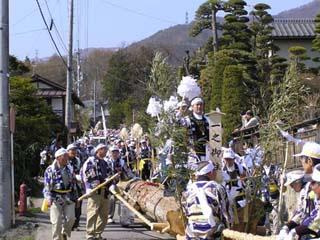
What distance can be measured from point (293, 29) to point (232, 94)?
65.0ft

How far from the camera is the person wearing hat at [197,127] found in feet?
32.2

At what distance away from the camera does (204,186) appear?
7121mm

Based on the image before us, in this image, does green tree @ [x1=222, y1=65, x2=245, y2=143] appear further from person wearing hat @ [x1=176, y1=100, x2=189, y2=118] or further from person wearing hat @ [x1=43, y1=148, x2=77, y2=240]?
person wearing hat @ [x1=176, y1=100, x2=189, y2=118]

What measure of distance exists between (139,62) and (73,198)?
5160 cm

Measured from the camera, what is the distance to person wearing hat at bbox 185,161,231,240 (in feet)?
23.2

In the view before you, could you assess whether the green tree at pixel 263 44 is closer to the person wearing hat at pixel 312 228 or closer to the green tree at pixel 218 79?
the green tree at pixel 218 79

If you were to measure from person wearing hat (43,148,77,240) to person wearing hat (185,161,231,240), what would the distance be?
487cm

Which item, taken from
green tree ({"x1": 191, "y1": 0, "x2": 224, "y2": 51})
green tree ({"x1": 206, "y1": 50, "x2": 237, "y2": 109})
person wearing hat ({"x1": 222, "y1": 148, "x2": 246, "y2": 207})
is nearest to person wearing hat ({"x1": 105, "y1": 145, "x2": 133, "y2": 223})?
person wearing hat ({"x1": 222, "y1": 148, "x2": 246, "y2": 207})

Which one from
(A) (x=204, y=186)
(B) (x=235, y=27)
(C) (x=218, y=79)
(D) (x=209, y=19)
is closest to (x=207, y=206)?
(A) (x=204, y=186)

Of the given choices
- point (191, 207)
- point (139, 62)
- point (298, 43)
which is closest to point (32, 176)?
point (191, 207)

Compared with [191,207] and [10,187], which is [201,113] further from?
[10,187]

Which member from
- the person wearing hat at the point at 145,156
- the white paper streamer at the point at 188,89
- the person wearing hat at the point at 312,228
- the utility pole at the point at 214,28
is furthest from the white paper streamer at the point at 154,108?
the utility pole at the point at 214,28

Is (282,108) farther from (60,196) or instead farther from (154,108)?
(60,196)

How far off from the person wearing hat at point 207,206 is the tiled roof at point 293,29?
36.0 meters
